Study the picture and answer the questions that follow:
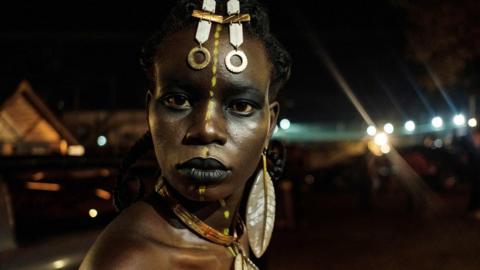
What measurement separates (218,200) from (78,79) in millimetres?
10450

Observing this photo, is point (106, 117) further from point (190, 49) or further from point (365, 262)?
point (190, 49)

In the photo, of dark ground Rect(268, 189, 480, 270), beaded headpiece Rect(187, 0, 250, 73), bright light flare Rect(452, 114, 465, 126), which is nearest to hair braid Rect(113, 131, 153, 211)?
beaded headpiece Rect(187, 0, 250, 73)

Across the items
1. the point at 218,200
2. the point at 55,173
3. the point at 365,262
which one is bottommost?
the point at 218,200

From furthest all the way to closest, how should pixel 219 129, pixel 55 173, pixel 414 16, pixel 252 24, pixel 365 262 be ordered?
pixel 414 16 < pixel 365 262 < pixel 55 173 < pixel 252 24 < pixel 219 129

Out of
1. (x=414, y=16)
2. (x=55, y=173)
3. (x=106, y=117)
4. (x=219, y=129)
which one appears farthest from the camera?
(x=106, y=117)

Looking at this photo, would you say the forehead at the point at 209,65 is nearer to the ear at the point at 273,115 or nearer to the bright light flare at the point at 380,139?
the ear at the point at 273,115

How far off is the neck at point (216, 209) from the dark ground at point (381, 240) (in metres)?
6.12

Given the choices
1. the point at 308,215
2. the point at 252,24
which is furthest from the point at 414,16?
the point at 252,24

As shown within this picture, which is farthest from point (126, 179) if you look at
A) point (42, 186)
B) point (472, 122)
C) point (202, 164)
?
point (472, 122)

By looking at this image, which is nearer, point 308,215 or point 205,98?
point 205,98

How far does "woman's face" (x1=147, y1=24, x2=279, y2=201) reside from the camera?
1.35 metres

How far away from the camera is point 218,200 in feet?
4.86

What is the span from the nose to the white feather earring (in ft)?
0.92

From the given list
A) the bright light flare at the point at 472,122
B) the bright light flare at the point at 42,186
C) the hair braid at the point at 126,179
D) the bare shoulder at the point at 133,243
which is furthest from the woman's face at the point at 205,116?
the bright light flare at the point at 472,122
